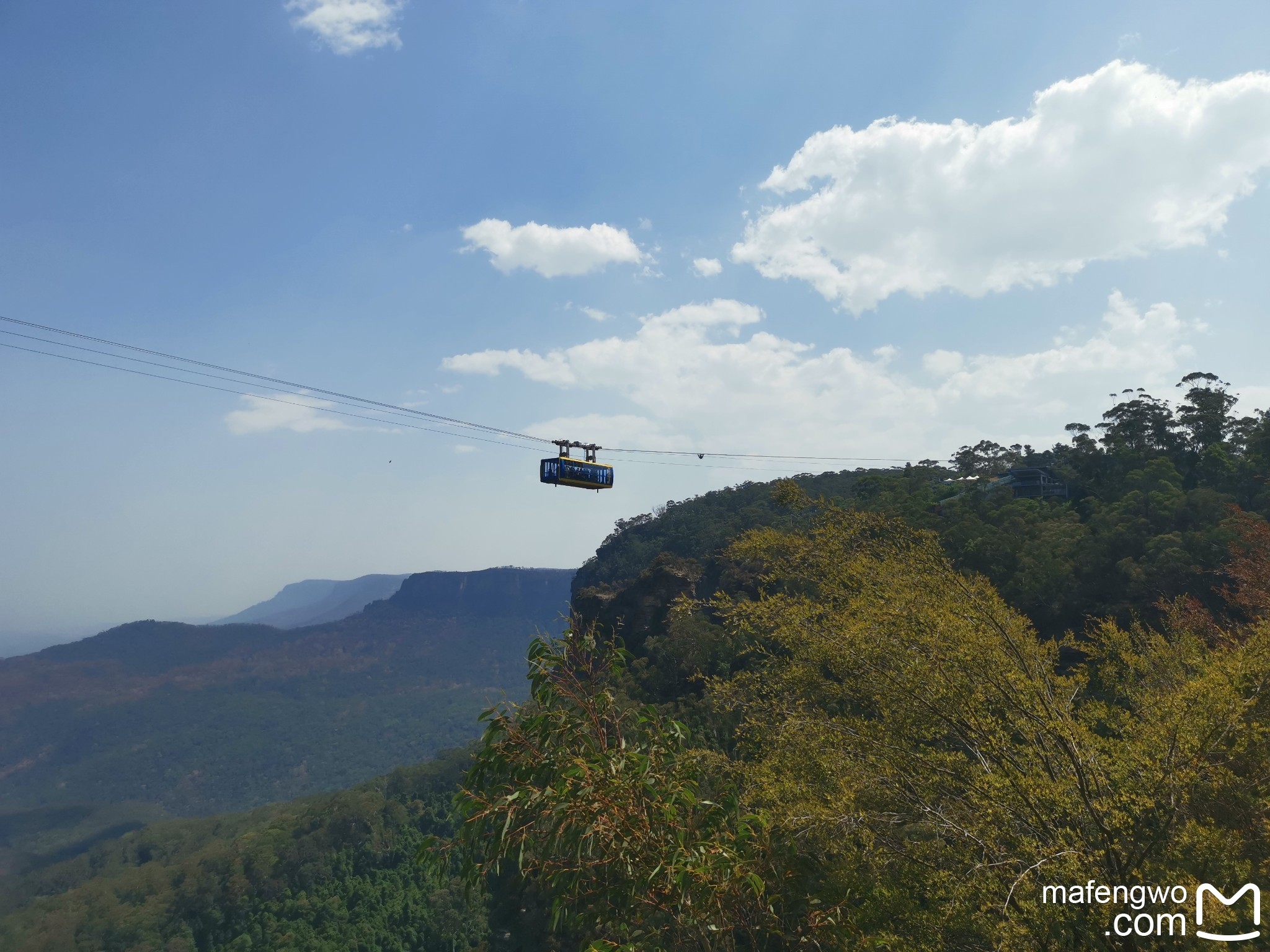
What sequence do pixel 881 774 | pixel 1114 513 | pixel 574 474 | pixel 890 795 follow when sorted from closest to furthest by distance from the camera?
pixel 890 795 < pixel 881 774 < pixel 574 474 < pixel 1114 513

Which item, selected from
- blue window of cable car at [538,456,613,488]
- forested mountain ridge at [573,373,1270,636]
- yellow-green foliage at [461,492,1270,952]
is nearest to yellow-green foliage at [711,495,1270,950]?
yellow-green foliage at [461,492,1270,952]

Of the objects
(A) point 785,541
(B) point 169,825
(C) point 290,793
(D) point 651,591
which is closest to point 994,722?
(A) point 785,541

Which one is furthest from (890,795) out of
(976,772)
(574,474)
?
(574,474)

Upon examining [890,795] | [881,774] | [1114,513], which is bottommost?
[890,795]

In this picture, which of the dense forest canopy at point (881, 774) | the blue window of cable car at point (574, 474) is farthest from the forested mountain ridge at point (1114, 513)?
the blue window of cable car at point (574, 474)

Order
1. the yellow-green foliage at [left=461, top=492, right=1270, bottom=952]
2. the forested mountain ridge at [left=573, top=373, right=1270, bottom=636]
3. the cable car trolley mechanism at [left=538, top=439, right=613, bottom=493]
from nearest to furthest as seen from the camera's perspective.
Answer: the yellow-green foliage at [left=461, top=492, right=1270, bottom=952] < the cable car trolley mechanism at [left=538, top=439, right=613, bottom=493] < the forested mountain ridge at [left=573, top=373, right=1270, bottom=636]

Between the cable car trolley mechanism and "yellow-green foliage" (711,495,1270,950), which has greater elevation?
the cable car trolley mechanism

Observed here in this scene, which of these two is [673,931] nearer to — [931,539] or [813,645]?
[813,645]

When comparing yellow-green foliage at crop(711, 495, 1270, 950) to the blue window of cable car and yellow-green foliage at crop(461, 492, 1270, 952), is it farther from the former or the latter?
the blue window of cable car

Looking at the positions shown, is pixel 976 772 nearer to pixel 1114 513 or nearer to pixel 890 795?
pixel 890 795
